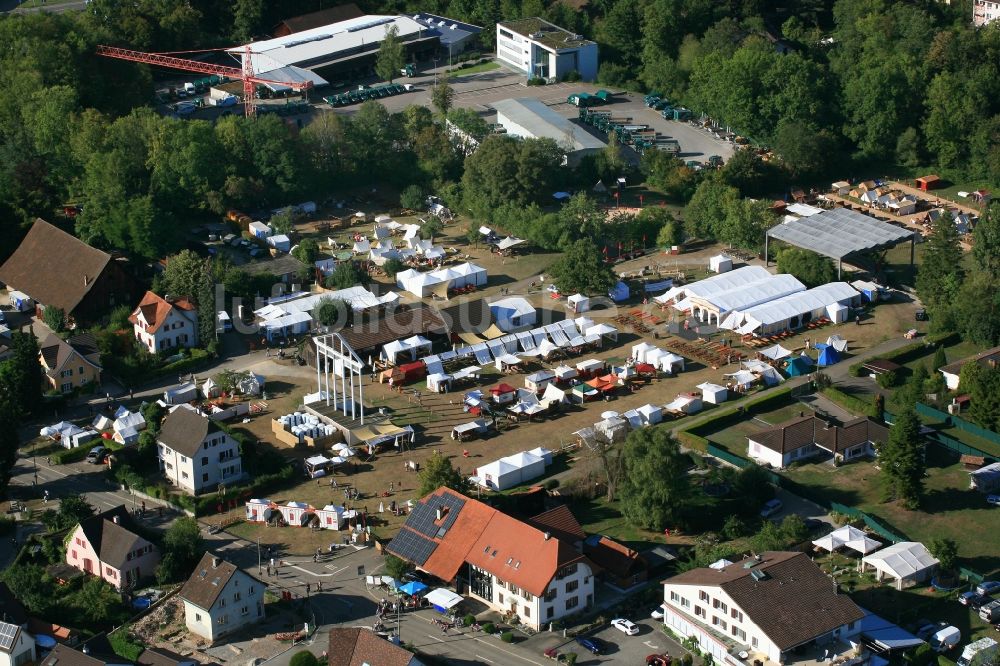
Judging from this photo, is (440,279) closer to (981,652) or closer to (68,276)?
(68,276)

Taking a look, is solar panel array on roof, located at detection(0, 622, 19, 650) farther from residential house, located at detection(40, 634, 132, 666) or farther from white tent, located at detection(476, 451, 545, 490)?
white tent, located at detection(476, 451, 545, 490)

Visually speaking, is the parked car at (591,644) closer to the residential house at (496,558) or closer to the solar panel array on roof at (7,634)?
the residential house at (496,558)

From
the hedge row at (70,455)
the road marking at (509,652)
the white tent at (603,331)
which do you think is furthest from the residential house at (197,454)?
the white tent at (603,331)

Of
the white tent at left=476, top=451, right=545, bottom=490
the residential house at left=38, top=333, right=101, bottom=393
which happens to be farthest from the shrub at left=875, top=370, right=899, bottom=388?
the residential house at left=38, top=333, right=101, bottom=393

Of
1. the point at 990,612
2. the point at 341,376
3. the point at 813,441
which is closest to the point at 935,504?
the point at 813,441

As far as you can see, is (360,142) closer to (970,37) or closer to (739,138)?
(739,138)

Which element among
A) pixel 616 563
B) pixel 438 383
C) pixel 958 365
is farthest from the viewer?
pixel 438 383

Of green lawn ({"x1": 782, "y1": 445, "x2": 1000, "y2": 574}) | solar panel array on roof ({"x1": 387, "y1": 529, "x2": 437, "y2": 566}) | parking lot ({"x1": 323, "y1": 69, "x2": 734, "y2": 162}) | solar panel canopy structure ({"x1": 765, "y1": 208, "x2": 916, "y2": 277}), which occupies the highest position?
parking lot ({"x1": 323, "y1": 69, "x2": 734, "y2": 162})
